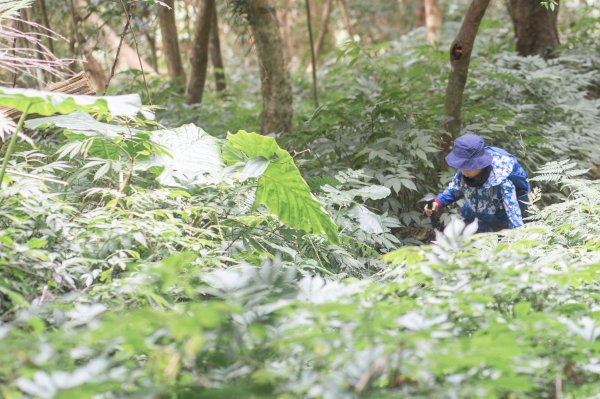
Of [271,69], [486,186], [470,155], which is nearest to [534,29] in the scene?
[271,69]

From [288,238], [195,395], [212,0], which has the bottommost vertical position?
[288,238]

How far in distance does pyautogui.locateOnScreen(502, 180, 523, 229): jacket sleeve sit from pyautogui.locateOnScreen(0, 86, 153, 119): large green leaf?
2962 millimetres

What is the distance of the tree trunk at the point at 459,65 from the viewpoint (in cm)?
570

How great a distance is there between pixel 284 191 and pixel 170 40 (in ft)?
23.3

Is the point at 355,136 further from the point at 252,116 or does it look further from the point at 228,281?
the point at 228,281

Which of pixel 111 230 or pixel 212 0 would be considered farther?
pixel 212 0

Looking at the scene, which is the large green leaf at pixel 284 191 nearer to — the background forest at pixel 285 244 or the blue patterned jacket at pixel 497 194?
the background forest at pixel 285 244

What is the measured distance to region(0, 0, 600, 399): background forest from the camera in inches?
66.1

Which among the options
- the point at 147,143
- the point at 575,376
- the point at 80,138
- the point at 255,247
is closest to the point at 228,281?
the point at 575,376

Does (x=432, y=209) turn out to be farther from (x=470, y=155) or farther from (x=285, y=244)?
(x=285, y=244)

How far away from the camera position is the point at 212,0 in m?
7.89

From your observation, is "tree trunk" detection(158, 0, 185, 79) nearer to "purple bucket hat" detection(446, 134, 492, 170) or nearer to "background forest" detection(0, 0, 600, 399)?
"background forest" detection(0, 0, 600, 399)

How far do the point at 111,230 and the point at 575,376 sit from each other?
6.87 ft

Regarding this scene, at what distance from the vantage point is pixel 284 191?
3.98 m
